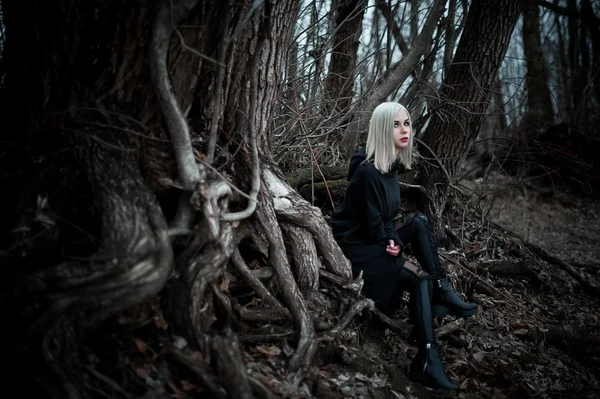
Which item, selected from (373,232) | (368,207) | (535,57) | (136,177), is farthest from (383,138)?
(535,57)

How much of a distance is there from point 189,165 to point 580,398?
3.72m

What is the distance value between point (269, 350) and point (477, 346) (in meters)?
2.37

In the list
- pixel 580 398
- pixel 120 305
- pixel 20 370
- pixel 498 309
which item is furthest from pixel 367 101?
pixel 20 370

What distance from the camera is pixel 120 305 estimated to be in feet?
7.89

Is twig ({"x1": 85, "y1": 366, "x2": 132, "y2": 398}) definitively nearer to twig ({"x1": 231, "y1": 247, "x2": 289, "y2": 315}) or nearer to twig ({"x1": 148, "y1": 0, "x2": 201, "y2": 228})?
twig ({"x1": 148, "y1": 0, "x2": 201, "y2": 228})

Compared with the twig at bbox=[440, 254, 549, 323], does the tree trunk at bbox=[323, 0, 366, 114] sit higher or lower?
higher

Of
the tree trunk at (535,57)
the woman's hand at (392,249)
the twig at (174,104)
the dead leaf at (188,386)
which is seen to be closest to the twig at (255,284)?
the twig at (174,104)

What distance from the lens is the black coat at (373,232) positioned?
385cm

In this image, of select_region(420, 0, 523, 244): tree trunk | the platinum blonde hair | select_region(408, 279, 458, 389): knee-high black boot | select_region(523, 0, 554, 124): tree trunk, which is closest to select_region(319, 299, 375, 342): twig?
select_region(408, 279, 458, 389): knee-high black boot

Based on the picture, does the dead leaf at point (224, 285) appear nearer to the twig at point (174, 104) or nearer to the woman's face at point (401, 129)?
the twig at point (174, 104)

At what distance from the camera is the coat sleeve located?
152 inches

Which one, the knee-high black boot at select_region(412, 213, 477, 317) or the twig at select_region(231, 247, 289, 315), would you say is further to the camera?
the knee-high black boot at select_region(412, 213, 477, 317)

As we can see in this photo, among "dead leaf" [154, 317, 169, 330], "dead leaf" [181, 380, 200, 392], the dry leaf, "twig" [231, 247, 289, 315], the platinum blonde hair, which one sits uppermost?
the platinum blonde hair

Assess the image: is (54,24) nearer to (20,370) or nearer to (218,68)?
(218,68)
